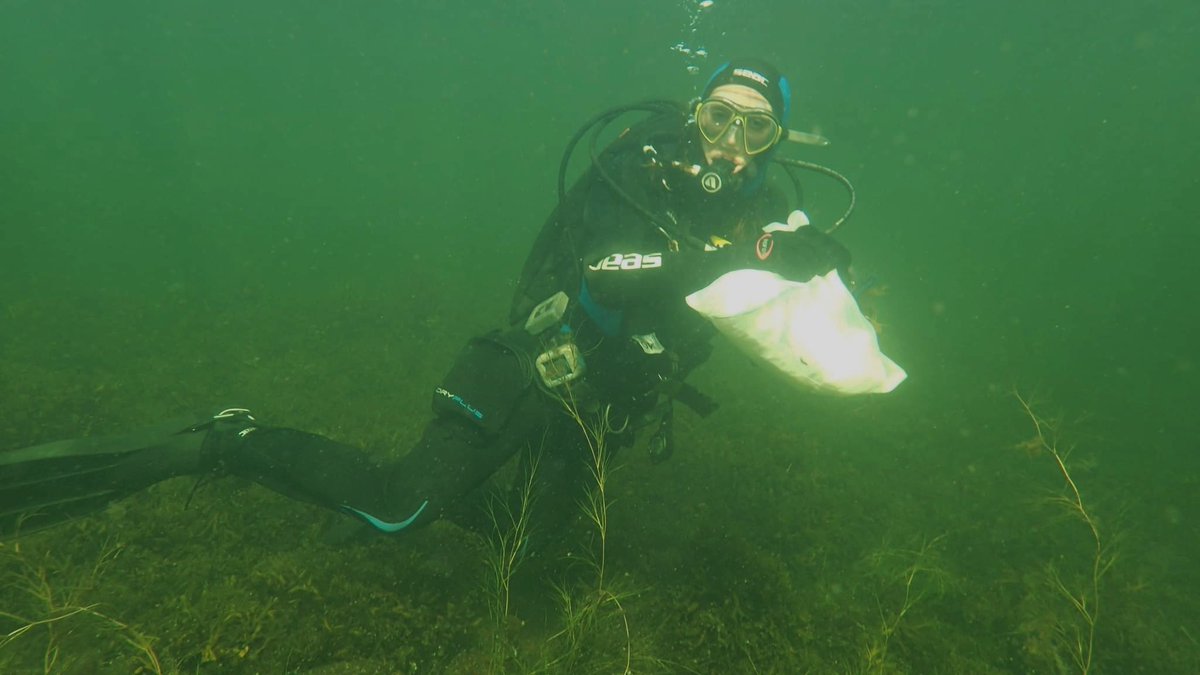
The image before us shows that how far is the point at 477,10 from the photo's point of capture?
64.8 metres

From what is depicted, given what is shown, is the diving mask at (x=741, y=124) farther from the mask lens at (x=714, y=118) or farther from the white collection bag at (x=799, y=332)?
the white collection bag at (x=799, y=332)

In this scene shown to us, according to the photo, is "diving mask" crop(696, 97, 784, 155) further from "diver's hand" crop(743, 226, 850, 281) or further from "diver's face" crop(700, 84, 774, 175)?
"diver's hand" crop(743, 226, 850, 281)

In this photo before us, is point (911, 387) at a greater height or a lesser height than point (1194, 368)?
greater

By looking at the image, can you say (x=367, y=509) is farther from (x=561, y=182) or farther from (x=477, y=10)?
(x=477, y=10)

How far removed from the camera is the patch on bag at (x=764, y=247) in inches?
120

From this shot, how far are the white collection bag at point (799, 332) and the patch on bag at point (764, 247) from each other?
0.24 m

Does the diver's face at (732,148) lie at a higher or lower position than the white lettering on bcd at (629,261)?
higher

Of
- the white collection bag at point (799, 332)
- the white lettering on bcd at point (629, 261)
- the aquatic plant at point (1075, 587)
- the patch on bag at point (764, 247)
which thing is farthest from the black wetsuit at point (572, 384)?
the aquatic plant at point (1075, 587)

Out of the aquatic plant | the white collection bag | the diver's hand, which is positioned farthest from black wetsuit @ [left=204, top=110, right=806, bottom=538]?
the aquatic plant

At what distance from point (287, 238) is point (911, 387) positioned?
25.4 m

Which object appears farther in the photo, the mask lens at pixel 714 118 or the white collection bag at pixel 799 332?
the mask lens at pixel 714 118

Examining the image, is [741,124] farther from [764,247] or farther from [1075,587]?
[1075,587]

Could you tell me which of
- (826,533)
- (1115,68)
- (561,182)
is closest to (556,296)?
(561,182)

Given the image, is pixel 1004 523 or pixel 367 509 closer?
pixel 367 509
